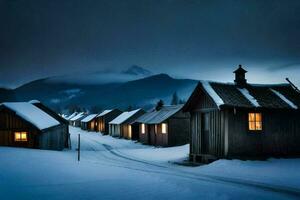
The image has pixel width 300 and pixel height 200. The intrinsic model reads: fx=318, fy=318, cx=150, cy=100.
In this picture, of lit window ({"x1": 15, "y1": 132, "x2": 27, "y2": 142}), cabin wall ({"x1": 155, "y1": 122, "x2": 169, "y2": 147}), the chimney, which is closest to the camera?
→ the chimney

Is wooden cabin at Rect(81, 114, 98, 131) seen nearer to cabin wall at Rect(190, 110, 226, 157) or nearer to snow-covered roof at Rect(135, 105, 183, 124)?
snow-covered roof at Rect(135, 105, 183, 124)

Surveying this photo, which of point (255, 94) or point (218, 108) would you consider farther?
point (255, 94)

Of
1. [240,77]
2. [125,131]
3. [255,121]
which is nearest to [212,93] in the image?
[255,121]

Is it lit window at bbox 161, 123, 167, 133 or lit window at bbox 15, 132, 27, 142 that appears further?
lit window at bbox 161, 123, 167, 133

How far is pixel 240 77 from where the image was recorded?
1064 inches

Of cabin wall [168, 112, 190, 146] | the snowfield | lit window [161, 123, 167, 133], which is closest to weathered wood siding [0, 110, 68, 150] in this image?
the snowfield

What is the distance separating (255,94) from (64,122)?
30.8m

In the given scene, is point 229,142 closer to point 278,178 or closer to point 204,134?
point 204,134

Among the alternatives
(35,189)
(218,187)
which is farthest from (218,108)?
(35,189)

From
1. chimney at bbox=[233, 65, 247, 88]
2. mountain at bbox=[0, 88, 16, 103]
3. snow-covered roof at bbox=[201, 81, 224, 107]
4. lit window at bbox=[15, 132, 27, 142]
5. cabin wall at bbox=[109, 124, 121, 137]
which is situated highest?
mountain at bbox=[0, 88, 16, 103]

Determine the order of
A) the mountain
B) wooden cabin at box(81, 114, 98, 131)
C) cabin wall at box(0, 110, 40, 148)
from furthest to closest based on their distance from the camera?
the mountain
wooden cabin at box(81, 114, 98, 131)
cabin wall at box(0, 110, 40, 148)

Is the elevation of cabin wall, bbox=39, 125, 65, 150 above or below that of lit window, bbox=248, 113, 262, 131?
below

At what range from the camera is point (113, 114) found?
8519cm

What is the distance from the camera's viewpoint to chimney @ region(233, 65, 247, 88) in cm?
2680
